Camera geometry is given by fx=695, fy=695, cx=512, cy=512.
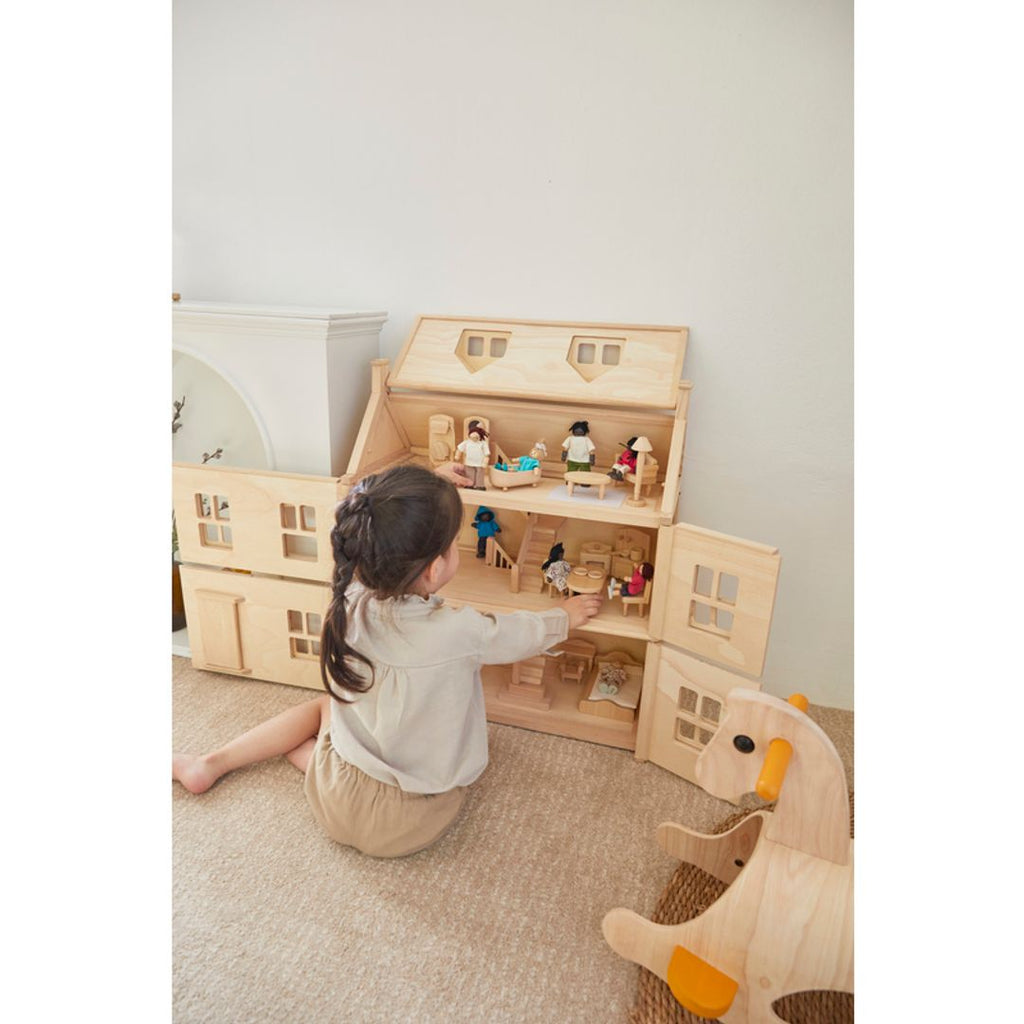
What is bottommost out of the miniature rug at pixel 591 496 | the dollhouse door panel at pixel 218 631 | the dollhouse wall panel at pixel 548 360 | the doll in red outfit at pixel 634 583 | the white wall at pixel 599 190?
the dollhouse door panel at pixel 218 631

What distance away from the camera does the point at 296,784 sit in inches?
57.0

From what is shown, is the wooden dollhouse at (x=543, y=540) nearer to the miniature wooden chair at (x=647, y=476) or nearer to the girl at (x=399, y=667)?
the miniature wooden chair at (x=647, y=476)

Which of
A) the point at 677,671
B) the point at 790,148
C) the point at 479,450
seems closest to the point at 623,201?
the point at 790,148

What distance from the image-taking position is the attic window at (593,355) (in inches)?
59.9

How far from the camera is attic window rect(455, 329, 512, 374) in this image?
63.4 inches

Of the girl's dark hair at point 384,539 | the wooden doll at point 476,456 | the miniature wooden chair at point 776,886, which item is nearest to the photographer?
the miniature wooden chair at point 776,886

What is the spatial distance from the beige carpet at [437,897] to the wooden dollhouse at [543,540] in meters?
0.17

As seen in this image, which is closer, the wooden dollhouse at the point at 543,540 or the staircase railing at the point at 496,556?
the wooden dollhouse at the point at 543,540

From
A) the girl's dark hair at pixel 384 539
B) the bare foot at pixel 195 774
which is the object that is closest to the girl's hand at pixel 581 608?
the girl's dark hair at pixel 384 539

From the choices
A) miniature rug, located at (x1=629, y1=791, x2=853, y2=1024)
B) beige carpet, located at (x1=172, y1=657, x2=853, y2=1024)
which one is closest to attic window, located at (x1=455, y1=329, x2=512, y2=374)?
beige carpet, located at (x1=172, y1=657, x2=853, y2=1024)

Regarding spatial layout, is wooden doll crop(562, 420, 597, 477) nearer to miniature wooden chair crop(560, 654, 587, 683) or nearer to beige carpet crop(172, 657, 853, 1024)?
miniature wooden chair crop(560, 654, 587, 683)

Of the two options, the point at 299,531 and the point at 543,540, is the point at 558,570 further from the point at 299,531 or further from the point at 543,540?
the point at 299,531

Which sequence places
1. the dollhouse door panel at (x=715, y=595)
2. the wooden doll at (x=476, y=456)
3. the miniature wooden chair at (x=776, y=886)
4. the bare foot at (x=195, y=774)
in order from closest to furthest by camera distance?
the miniature wooden chair at (x=776, y=886) < the dollhouse door panel at (x=715, y=595) < the bare foot at (x=195, y=774) < the wooden doll at (x=476, y=456)

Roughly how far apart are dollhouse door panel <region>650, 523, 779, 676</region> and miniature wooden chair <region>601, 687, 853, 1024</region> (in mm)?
421
